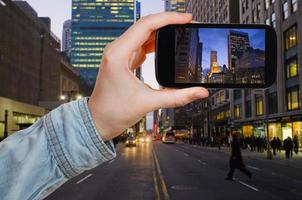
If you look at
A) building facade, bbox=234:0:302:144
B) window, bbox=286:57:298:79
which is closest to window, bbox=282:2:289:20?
building facade, bbox=234:0:302:144

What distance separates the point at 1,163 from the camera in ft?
5.78

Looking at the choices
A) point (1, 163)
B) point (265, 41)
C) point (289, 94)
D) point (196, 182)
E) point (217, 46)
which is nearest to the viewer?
point (1, 163)

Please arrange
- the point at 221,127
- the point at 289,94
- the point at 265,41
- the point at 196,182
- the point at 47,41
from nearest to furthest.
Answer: the point at 265,41
the point at 196,182
the point at 289,94
the point at 47,41
the point at 221,127

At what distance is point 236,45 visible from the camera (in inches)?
112

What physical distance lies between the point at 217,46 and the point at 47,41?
70.2m

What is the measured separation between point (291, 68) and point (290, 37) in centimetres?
358

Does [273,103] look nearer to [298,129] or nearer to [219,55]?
[298,129]

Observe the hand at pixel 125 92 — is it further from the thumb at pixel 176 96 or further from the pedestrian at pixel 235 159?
the pedestrian at pixel 235 159

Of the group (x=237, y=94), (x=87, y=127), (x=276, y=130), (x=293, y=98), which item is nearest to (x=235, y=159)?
(x=87, y=127)

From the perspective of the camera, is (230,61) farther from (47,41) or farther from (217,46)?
(47,41)

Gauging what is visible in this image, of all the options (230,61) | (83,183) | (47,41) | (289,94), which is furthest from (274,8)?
(230,61)

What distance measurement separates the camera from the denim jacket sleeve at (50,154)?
1724 mm

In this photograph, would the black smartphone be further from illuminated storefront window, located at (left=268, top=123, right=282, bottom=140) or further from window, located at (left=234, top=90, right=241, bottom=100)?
window, located at (left=234, top=90, right=241, bottom=100)

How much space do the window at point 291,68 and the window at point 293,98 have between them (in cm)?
158
